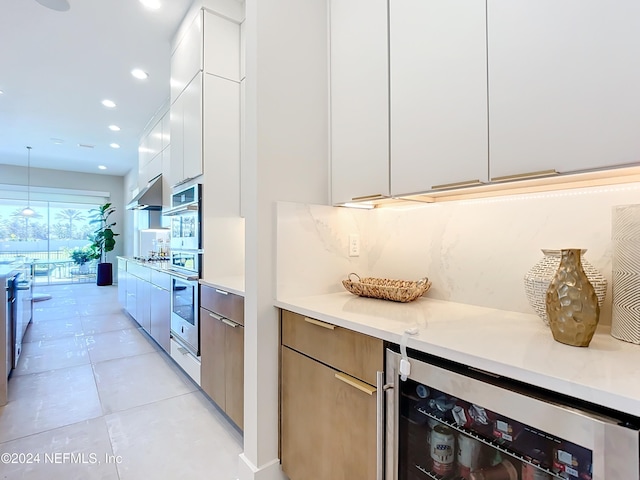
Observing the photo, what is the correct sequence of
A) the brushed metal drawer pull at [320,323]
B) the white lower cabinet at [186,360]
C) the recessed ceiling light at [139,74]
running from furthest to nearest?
1. the recessed ceiling light at [139,74]
2. the white lower cabinet at [186,360]
3. the brushed metal drawer pull at [320,323]

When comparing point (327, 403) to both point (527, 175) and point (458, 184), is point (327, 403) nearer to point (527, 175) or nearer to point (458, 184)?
point (458, 184)

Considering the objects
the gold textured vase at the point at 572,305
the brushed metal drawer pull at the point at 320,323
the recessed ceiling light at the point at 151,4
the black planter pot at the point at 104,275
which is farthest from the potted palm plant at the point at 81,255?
the gold textured vase at the point at 572,305

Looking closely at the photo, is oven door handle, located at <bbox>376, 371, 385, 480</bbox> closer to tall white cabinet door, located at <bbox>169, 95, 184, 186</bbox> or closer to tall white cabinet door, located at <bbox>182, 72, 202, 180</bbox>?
tall white cabinet door, located at <bbox>182, 72, 202, 180</bbox>

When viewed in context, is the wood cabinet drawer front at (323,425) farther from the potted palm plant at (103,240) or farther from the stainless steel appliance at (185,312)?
the potted palm plant at (103,240)

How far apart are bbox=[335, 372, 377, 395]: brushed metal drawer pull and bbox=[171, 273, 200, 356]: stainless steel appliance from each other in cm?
155

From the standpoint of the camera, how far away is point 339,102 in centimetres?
170

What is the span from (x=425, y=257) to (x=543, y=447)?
0.98 metres

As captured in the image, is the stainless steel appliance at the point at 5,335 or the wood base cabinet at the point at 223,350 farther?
the stainless steel appliance at the point at 5,335

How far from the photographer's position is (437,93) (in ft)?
4.08

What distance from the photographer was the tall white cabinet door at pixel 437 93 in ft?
3.73

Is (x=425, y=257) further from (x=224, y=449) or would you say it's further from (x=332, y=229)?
(x=224, y=449)

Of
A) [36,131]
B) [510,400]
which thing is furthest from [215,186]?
[36,131]

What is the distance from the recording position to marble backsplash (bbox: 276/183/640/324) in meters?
1.16

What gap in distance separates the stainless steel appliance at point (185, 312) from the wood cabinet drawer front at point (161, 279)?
0.14 meters
